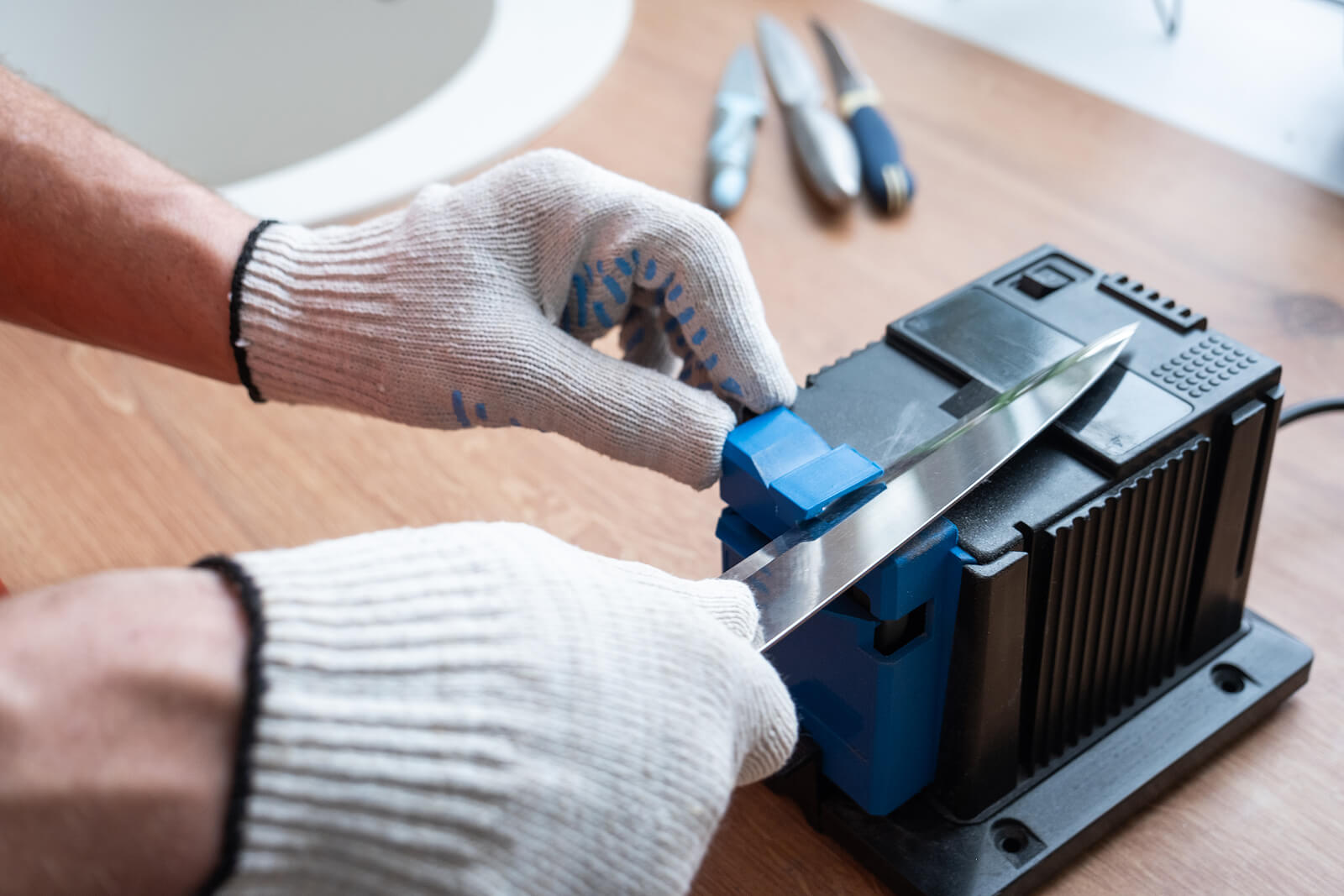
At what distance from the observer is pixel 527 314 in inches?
21.1

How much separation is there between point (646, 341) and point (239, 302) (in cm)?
20

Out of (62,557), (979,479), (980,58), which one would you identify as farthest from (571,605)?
(980,58)

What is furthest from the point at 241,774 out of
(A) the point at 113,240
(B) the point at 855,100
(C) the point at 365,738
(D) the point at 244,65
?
(D) the point at 244,65

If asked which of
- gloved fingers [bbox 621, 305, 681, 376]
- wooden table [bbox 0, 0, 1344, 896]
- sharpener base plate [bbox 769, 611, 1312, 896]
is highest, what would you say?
gloved fingers [bbox 621, 305, 681, 376]

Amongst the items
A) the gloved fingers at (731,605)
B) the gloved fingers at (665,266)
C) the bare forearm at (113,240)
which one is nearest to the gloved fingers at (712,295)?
the gloved fingers at (665,266)

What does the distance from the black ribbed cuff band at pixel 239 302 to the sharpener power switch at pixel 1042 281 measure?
0.38m

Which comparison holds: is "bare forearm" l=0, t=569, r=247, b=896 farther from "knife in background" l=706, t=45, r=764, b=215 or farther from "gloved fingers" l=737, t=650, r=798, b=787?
"knife in background" l=706, t=45, r=764, b=215

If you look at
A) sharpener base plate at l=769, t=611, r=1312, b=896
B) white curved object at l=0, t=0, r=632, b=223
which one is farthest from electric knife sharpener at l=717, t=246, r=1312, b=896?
white curved object at l=0, t=0, r=632, b=223

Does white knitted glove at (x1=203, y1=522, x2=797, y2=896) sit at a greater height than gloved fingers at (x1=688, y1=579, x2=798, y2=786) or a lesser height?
greater

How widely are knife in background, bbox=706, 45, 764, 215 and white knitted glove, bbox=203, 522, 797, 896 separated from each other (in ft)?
1.61

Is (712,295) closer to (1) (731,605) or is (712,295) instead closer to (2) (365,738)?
(1) (731,605)

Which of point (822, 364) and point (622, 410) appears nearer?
point (622, 410)

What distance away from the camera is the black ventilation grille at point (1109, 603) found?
462mm

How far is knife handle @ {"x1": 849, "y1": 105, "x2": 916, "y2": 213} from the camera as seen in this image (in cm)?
82
